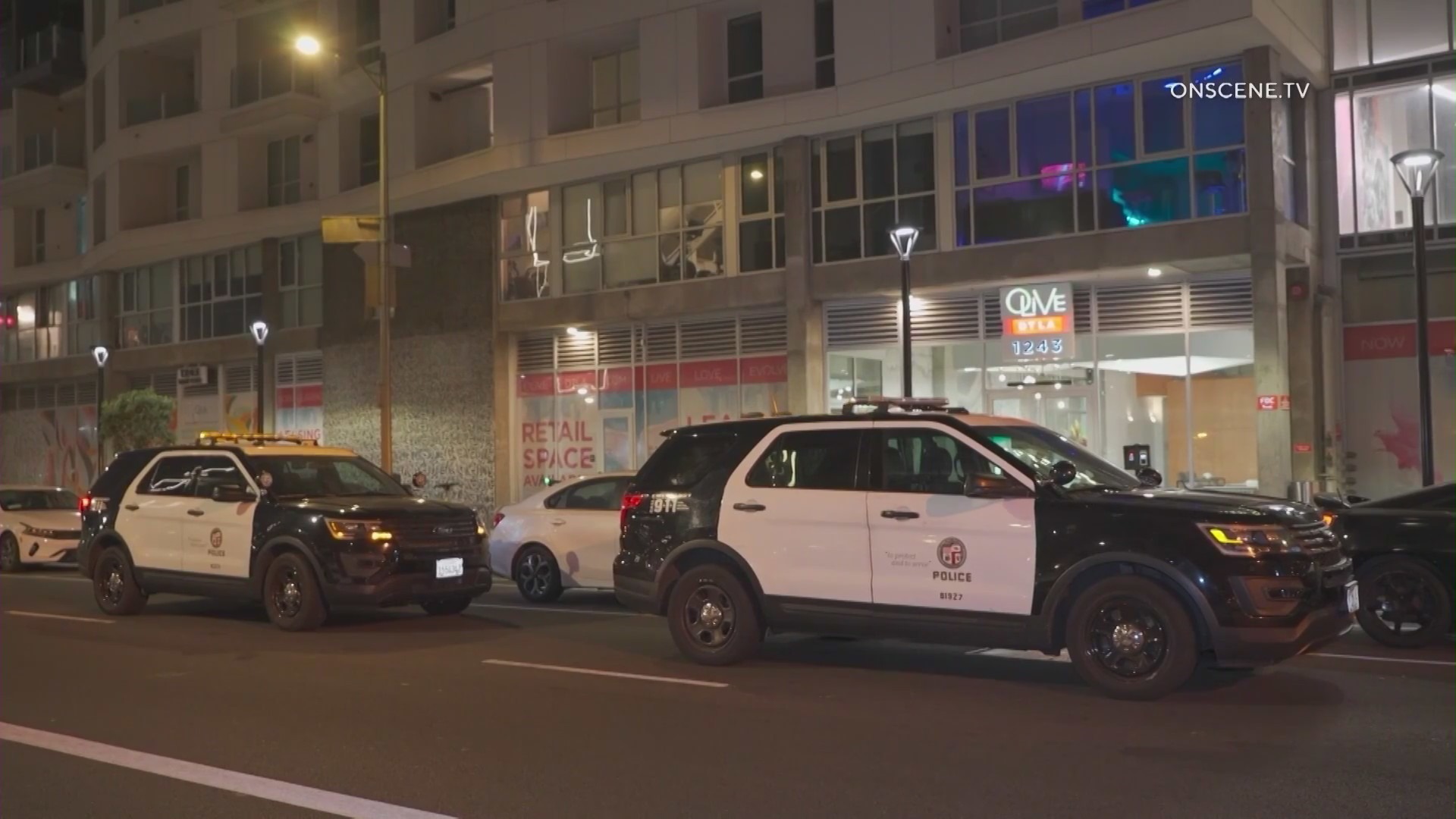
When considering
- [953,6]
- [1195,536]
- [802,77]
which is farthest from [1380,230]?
[1195,536]

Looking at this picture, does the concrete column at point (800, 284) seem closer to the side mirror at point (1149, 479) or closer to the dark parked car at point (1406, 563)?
the dark parked car at point (1406, 563)

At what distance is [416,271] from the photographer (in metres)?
29.2

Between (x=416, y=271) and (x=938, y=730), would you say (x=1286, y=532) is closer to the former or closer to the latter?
→ (x=938, y=730)

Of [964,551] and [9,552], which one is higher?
[964,551]

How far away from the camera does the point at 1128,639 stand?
8219 millimetres

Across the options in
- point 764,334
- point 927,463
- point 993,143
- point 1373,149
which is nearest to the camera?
point 927,463

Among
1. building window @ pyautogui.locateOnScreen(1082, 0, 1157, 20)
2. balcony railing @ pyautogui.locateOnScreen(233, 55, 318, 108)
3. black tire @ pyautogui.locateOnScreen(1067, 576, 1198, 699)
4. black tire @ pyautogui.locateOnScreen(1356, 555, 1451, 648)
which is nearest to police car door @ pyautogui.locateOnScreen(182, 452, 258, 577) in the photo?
black tire @ pyautogui.locateOnScreen(1067, 576, 1198, 699)

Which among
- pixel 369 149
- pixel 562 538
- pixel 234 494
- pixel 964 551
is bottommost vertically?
pixel 562 538

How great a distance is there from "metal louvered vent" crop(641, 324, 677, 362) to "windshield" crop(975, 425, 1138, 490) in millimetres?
16284

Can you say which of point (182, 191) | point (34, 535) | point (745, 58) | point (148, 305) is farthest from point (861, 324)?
point (148, 305)

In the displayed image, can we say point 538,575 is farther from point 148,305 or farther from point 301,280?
point 148,305

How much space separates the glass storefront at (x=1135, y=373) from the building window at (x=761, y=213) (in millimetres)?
2830

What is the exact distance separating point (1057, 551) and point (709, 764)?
294 cm

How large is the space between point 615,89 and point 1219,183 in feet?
40.3
